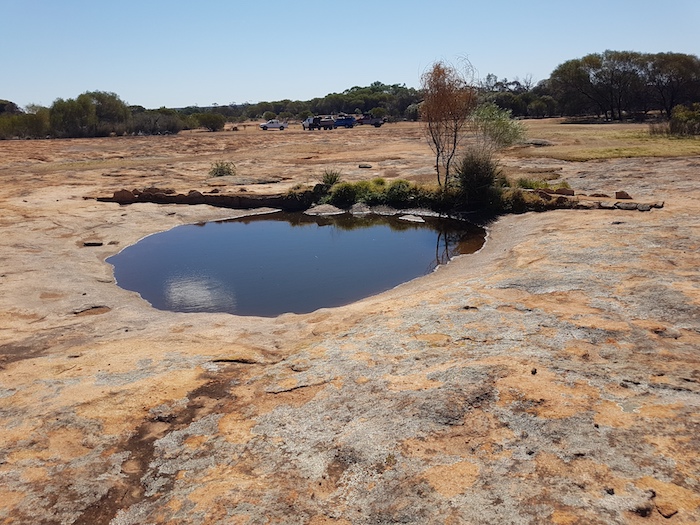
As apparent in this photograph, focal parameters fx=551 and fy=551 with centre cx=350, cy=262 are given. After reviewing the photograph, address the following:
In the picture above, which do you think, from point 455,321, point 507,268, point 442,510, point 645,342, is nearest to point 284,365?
point 455,321

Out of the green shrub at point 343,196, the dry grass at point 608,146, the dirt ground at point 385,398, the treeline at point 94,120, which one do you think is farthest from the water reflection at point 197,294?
the treeline at point 94,120

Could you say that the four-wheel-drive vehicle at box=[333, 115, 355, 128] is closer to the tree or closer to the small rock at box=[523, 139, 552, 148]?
the small rock at box=[523, 139, 552, 148]

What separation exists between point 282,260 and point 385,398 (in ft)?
27.2

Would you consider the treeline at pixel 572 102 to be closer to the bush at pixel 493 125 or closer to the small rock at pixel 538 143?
the small rock at pixel 538 143

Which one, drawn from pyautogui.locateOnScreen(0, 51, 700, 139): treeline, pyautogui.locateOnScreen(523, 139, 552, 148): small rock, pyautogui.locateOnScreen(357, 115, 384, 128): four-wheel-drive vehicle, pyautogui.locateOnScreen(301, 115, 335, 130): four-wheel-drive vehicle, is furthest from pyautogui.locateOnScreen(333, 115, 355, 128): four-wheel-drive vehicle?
pyautogui.locateOnScreen(523, 139, 552, 148): small rock

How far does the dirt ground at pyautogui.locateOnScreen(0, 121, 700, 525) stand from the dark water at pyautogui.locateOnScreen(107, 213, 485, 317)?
100 cm

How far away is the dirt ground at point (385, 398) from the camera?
3.69m

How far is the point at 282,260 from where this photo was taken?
12977 millimetres

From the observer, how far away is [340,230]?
16188 mm

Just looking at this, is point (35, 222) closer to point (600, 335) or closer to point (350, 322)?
point (350, 322)

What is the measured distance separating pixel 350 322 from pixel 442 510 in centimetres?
424

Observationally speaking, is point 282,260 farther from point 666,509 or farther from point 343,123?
point 343,123

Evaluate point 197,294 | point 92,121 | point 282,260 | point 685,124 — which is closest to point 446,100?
point 282,260

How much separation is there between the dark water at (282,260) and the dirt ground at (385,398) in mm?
1002
